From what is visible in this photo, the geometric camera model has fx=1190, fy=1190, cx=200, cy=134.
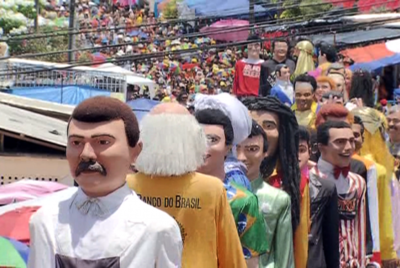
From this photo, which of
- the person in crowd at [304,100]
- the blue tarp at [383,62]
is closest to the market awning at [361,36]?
the blue tarp at [383,62]

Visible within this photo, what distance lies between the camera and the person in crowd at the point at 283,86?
14422 mm

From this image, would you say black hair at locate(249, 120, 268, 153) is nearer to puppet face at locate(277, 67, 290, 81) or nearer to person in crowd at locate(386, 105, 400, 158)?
person in crowd at locate(386, 105, 400, 158)

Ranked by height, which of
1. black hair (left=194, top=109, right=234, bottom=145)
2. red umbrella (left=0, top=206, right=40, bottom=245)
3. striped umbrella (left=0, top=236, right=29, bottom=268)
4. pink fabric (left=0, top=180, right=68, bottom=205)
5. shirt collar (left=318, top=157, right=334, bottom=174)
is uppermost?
black hair (left=194, top=109, right=234, bottom=145)

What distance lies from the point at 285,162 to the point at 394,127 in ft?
14.8

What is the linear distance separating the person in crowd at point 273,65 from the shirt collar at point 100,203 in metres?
11.1

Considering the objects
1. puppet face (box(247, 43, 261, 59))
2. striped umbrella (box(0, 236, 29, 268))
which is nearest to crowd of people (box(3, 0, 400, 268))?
striped umbrella (box(0, 236, 29, 268))

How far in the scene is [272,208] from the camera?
6887 mm

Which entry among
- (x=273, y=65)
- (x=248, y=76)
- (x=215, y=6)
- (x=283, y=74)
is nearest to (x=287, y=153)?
(x=283, y=74)

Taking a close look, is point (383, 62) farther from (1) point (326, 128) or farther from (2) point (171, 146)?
(2) point (171, 146)

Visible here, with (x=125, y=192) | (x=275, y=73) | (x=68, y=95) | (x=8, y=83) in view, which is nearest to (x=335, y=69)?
(x=275, y=73)

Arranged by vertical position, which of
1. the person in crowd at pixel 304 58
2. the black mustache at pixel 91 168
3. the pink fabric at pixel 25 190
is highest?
the person in crowd at pixel 304 58

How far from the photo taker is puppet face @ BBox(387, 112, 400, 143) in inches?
459

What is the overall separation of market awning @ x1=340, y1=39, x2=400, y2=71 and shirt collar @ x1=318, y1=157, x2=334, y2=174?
66.6 feet

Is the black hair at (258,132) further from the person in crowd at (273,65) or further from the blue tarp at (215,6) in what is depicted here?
the blue tarp at (215,6)
